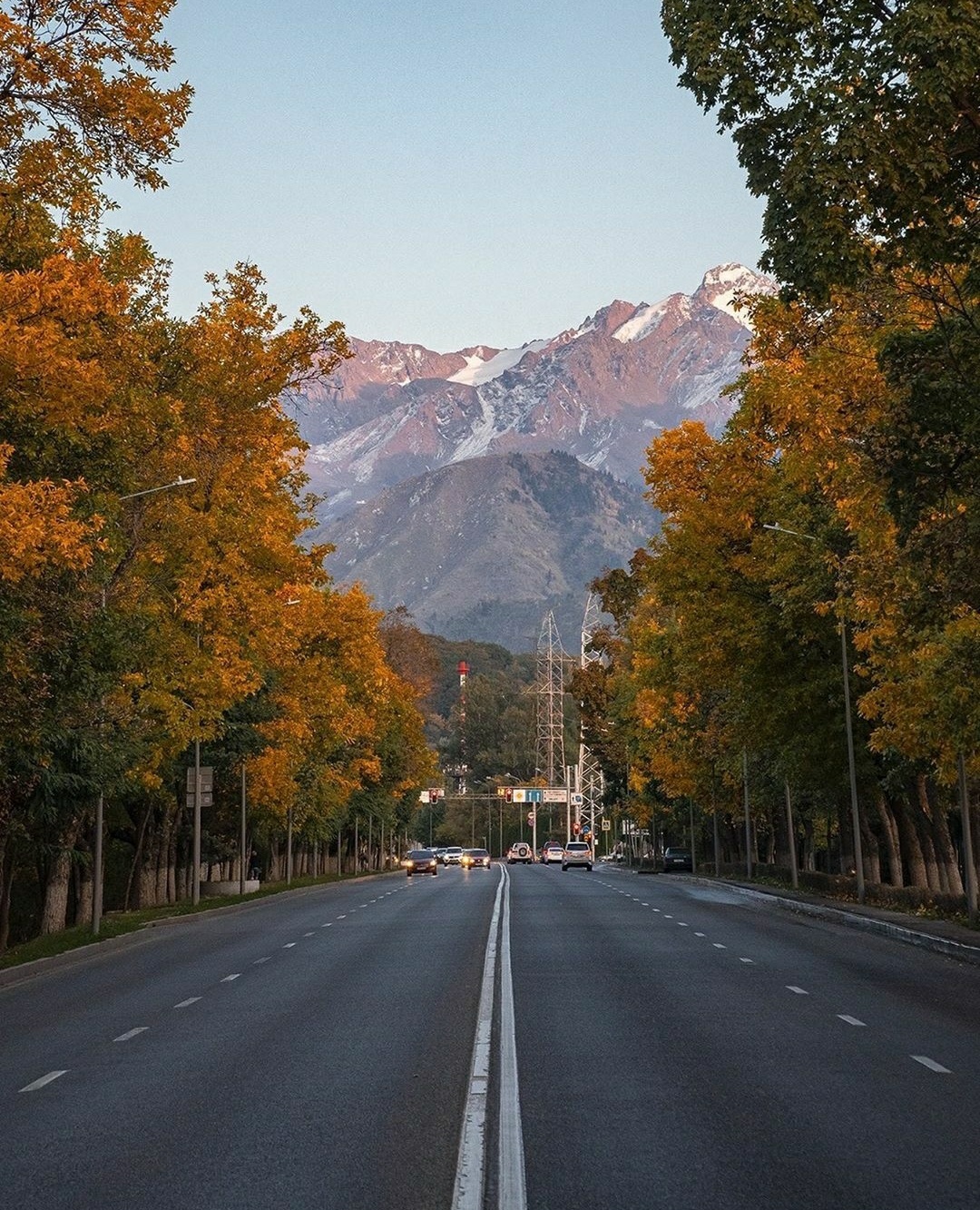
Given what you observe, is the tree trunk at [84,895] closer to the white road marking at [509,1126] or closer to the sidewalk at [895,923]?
the sidewalk at [895,923]

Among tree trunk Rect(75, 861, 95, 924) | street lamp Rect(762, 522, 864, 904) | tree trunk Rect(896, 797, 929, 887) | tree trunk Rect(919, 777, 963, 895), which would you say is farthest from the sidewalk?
tree trunk Rect(75, 861, 95, 924)

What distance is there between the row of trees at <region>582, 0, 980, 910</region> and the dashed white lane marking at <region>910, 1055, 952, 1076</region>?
7240mm

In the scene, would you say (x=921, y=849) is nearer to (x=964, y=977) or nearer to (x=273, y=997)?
(x=964, y=977)

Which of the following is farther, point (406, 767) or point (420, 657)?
point (420, 657)

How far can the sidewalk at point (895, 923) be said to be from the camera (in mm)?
25938

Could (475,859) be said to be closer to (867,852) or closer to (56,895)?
(867,852)

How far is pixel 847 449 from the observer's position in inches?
985

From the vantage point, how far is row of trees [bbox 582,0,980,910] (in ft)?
53.2

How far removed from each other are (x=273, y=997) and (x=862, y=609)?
40.9 feet

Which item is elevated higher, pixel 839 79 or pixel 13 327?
pixel 839 79

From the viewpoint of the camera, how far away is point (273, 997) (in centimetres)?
1972

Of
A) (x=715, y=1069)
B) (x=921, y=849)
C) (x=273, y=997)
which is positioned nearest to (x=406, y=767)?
(x=921, y=849)

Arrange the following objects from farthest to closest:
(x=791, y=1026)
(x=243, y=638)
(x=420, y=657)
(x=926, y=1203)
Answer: (x=420, y=657) → (x=243, y=638) → (x=791, y=1026) → (x=926, y=1203)

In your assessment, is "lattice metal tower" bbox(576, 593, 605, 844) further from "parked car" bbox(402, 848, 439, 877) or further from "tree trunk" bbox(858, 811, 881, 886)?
"tree trunk" bbox(858, 811, 881, 886)
